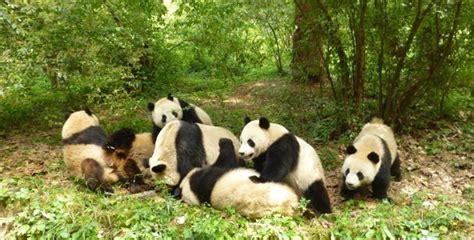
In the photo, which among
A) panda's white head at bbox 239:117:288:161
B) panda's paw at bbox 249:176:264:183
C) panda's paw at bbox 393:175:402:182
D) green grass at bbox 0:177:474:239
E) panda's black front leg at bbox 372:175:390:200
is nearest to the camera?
green grass at bbox 0:177:474:239

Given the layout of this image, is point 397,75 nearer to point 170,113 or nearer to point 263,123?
point 263,123

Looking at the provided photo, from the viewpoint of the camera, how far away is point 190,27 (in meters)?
9.66

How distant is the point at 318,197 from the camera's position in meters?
5.03

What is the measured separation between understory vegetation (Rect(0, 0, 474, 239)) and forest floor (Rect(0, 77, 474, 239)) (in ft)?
0.05

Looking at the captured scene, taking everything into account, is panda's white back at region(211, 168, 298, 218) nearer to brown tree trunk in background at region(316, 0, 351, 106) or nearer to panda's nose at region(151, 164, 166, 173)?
panda's nose at region(151, 164, 166, 173)

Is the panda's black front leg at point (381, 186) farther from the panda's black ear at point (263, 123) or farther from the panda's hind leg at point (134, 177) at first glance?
the panda's hind leg at point (134, 177)

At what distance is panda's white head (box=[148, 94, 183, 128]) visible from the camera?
265 inches

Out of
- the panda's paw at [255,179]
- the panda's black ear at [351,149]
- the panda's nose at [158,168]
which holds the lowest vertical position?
the panda's black ear at [351,149]

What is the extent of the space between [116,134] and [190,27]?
4296 millimetres

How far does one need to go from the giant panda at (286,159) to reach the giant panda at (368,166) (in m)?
0.38

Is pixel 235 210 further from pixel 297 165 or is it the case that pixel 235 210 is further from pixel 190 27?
pixel 190 27

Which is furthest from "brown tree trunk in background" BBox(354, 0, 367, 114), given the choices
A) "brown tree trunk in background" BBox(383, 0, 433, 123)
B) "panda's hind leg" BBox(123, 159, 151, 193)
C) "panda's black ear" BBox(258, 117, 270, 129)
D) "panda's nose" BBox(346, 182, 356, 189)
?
"panda's hind leg" BBox(123, 159, 151, 193)

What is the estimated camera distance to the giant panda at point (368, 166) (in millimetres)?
5215

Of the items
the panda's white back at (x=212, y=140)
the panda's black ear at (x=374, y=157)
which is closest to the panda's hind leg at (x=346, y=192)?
the panda's black ear at (x=374, y=157)
